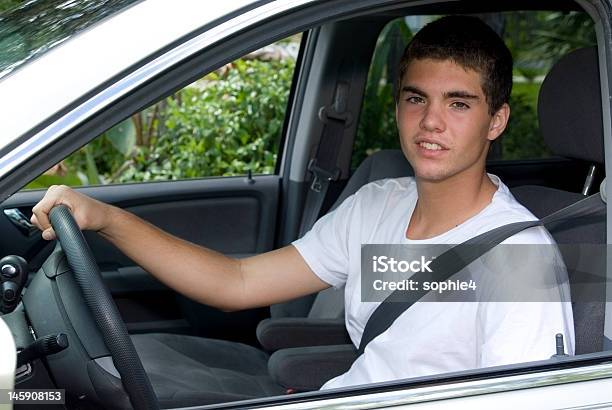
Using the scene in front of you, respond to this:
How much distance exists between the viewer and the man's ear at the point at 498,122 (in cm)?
225

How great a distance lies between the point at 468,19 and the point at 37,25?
40.6 inches

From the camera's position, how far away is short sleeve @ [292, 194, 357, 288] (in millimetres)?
2512

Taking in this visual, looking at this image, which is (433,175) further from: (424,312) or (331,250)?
(331,250)

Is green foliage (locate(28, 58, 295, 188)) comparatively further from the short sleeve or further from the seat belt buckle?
the short sleeve

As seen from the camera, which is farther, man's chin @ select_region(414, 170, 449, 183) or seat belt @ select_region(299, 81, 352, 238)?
seat belt @ select_region(299, 81, 352, 238)

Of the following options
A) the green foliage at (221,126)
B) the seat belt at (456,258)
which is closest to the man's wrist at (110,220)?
the seat belt at (456,258)

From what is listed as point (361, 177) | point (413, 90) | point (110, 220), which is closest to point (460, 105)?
point (413, 90)

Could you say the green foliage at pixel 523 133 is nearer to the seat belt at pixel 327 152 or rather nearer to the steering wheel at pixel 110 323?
the seat belt at pixel 327 152

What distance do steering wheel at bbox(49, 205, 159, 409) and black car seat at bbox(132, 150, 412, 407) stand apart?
1.72 ft

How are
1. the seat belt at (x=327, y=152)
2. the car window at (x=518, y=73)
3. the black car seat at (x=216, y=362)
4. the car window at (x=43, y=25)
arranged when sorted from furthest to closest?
1. the car window at (x=518, y=73)
2. the seat belt at (x=327, y=152)
3. the black car seat at (x=216, y=362)
4. the car window at (x=43, y=25)

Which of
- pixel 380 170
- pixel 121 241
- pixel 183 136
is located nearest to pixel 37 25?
pixel 121 241

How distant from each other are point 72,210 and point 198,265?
37 centimetres

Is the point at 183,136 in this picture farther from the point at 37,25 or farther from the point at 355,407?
the point at 355,407

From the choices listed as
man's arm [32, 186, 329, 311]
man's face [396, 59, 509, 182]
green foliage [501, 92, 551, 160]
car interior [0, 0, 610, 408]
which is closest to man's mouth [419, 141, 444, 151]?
man's face [396, 59, 509, 182]
